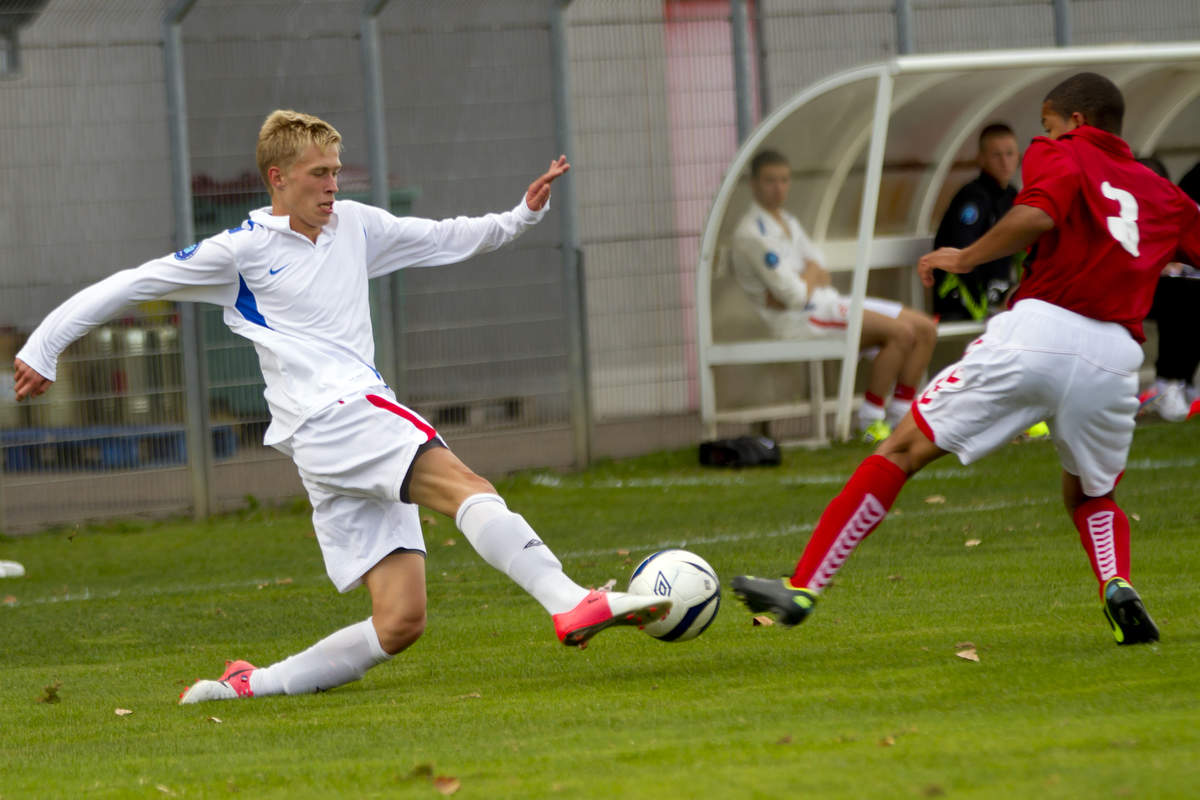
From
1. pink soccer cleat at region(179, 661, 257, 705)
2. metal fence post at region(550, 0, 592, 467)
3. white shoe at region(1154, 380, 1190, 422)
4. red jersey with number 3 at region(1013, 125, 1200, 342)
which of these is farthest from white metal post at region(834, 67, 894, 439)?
pink soccer cleat at region(179, 661, 257, 705)

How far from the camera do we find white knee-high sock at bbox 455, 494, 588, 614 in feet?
17.4

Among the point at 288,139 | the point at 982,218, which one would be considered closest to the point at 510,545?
the point at 288,139

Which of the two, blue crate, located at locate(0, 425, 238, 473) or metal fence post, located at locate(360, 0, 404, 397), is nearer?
blue crate, located at locate(0, 425, 238, 473)

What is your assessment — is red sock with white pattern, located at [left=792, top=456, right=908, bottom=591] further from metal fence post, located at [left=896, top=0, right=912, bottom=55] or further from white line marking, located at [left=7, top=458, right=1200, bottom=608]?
metal fence post, located at [left=896, top=0, right=912, bottom=55]

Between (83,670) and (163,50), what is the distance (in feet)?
20.1

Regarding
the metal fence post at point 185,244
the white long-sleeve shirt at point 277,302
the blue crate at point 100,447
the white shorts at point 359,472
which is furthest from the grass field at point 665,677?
the metal fence post at point 185,244

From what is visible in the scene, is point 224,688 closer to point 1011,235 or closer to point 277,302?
point 277,302

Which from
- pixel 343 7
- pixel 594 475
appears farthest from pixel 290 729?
pixel 343 7

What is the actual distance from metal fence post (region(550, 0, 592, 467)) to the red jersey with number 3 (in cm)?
750

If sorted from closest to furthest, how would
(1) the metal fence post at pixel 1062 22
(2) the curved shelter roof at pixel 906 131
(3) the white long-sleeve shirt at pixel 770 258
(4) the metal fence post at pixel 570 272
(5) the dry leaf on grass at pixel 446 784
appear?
(5) the dry leaf on grass at pixel 446 784 → (2) the curved shelter roof at pixel 906 131 → (3) the white long-sleeve shirt at pixel 770 258 → (4) the metal fence post at pixel 570 272 → (1) the metal fence post at pixel 1062 22

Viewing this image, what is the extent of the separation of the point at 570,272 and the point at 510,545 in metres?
7.88

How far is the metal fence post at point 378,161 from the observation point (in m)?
12.4

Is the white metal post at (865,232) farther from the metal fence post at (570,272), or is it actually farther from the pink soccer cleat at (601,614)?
the pink soccer cleat at (601,614)

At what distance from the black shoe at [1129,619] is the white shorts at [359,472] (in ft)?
6.88
